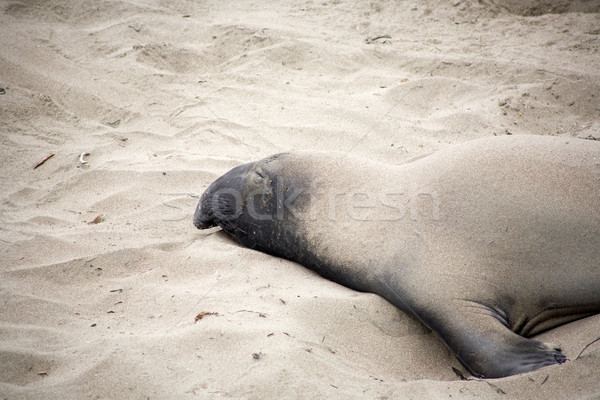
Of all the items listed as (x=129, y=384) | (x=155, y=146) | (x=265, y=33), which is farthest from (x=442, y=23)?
(x=129, y=384)

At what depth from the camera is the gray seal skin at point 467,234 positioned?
7.71ft

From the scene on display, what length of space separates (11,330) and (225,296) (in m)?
1.04

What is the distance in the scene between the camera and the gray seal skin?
2350 mm

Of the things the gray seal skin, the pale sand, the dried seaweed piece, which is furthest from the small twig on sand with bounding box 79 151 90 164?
the dried seaweed piece

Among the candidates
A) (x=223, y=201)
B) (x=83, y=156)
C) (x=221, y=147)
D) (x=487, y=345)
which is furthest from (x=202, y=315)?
(x=83, y=156)

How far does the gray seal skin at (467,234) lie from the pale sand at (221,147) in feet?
0.48

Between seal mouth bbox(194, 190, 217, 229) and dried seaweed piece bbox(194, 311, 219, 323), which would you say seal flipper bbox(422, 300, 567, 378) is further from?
seal mouth bbox(194, 190, 217, 229)

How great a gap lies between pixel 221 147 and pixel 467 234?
8.27 feet

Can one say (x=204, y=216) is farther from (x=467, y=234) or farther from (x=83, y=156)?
(x=467, y=234)

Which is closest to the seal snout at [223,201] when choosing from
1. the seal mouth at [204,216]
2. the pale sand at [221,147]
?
the seal mouth at [204,216]

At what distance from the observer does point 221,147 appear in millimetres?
4332

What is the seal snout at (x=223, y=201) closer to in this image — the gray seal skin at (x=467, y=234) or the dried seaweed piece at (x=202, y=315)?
the gray seal skin at (x=467, y=234)

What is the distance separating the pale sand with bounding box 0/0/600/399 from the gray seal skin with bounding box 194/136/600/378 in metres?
0.15

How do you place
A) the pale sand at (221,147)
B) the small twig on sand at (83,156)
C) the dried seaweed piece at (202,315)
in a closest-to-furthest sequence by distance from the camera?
the pale sand at (221,147) → the dried seaweed piece at (202,315) → the small twig on sand at (83,156)
